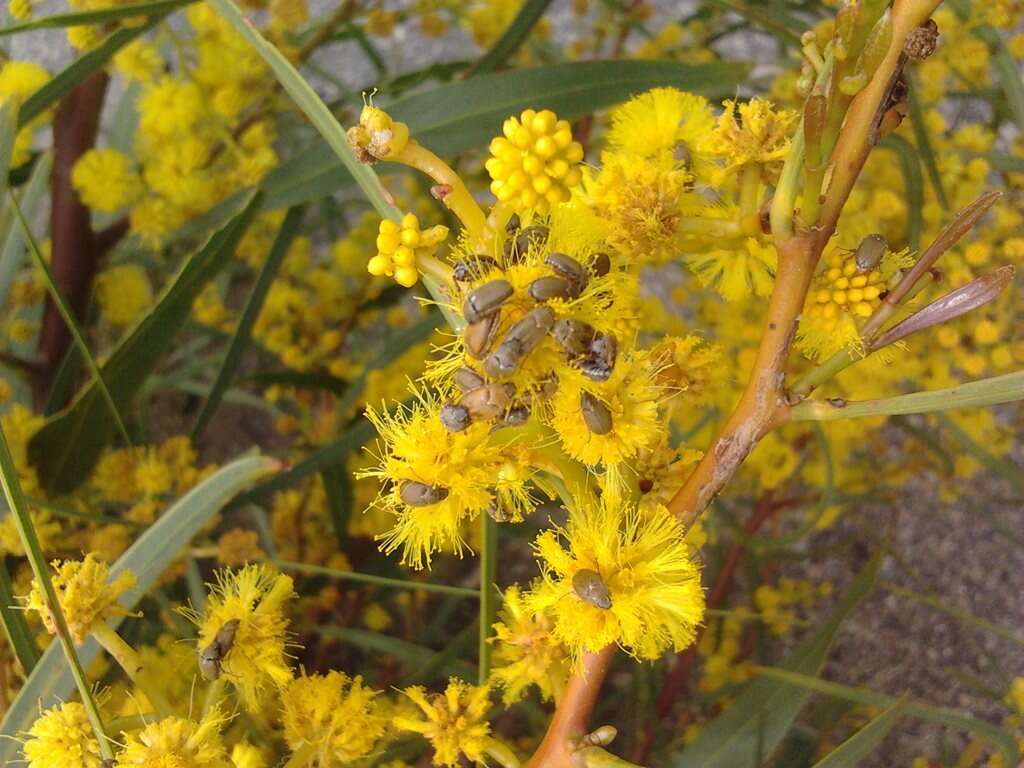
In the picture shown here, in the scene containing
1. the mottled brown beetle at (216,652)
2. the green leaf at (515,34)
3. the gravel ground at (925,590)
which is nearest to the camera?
the mottled brown beetle at (216,652)

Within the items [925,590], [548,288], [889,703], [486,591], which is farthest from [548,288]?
[925,590]

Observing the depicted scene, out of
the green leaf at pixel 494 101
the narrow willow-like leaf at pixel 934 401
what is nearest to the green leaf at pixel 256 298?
the green leaf at pixel 494 101

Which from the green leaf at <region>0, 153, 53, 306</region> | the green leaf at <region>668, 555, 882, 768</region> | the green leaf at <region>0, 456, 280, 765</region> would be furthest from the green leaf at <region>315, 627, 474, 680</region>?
the green leaf at <region>0, 153, 53, 306</region>

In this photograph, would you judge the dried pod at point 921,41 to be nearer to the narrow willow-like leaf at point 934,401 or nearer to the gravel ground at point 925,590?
the narrow willow-like leaf at point 934,401

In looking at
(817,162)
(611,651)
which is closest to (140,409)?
(611,651)

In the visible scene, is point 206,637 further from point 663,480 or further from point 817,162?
point 817,162
